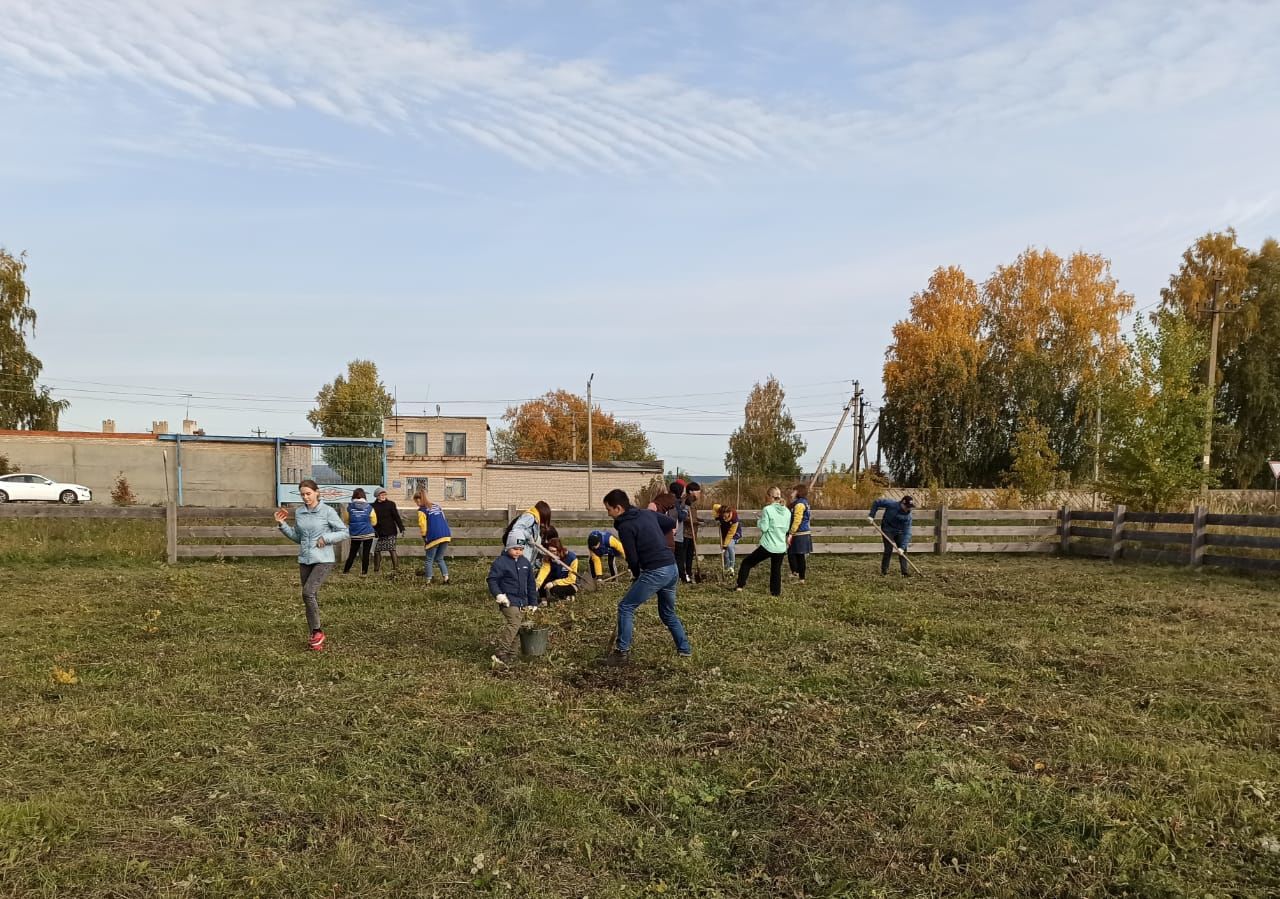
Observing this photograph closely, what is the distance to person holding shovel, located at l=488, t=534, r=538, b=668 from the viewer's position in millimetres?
7832

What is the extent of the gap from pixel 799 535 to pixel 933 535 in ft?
21.1

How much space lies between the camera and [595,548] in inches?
509

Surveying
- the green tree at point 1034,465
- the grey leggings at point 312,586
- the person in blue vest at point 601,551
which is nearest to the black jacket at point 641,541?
the grey leggings at point 312,586

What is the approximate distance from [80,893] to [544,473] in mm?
45745

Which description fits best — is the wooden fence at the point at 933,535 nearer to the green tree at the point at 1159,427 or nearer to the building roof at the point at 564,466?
the green tree at the point at 1159,427

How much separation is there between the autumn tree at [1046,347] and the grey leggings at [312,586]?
37.0 metres

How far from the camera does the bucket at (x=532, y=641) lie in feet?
25.7

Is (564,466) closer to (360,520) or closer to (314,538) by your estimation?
(360,520)

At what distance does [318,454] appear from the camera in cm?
4228

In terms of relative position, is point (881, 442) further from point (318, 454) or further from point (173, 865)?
point (173, 865)

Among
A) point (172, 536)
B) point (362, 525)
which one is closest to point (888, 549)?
point (362, 525)

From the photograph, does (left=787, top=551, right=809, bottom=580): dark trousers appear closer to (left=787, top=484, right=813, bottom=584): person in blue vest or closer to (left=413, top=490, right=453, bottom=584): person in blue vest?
(left=787, top=484, right=813, bottom=584): person in blue vest

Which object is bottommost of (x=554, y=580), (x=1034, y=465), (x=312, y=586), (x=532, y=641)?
(x=532, y=641)

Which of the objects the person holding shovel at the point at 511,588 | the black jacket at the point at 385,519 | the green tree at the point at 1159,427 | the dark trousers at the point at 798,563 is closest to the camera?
the person holding shovel at the point at 511,588
